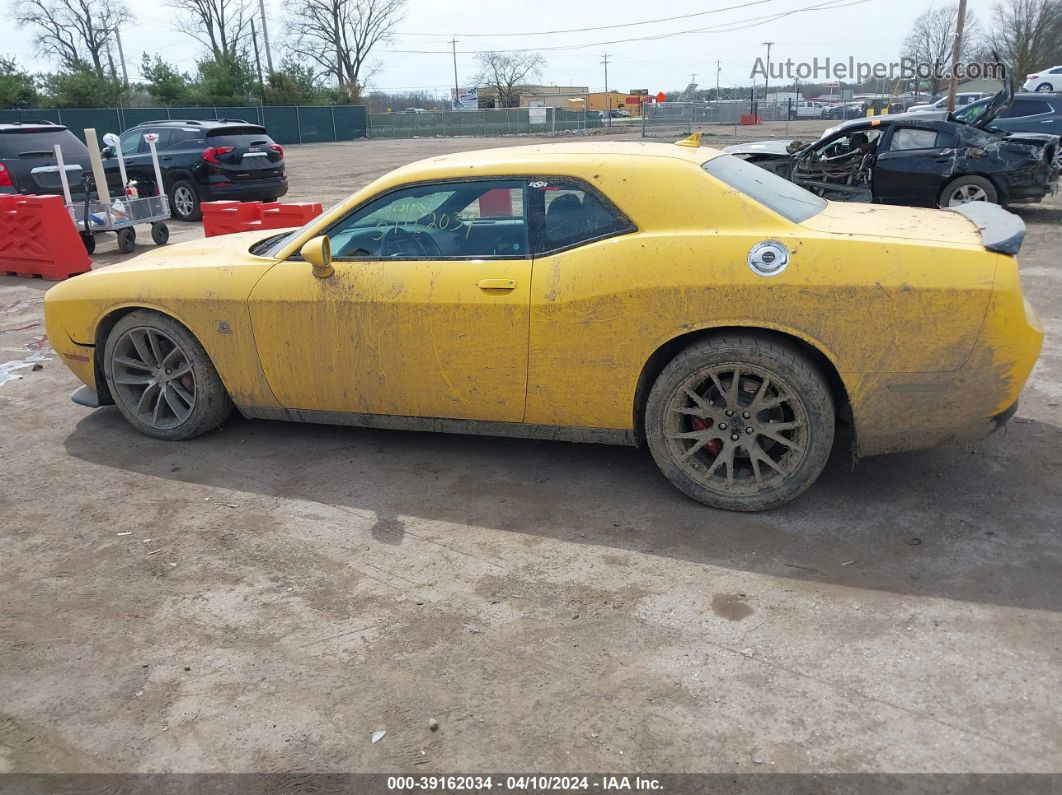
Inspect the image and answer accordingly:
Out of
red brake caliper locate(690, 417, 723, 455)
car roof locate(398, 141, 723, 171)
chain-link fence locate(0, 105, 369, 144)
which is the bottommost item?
red brake caliper locate(690, 417, 723, 455)

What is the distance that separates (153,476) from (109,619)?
1363mm

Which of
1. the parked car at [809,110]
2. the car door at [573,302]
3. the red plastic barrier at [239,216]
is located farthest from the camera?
the parked car at [809,110]

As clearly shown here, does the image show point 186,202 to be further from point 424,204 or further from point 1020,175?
point 1020,175

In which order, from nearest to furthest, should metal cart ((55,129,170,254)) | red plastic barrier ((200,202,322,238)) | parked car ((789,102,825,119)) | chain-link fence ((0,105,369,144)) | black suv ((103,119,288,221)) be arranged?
red plastic barrier ((200,202,322,238))
metal cart ((55,129,170,254))
black suv ((103,119,288,221))
chain-link fence ((0,105,369,144))
parked car ((789,102,825,119))

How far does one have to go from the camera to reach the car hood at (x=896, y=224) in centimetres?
344

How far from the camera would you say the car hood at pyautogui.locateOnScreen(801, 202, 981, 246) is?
11.3 ft

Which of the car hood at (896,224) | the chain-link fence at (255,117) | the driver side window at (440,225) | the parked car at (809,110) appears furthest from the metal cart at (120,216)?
the parked car at (809,110)

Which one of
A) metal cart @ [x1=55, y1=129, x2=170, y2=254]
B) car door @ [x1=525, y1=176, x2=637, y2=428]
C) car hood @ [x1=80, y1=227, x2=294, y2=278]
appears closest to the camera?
car door @ [x1=525, y1=176, x2=637, y2=428]

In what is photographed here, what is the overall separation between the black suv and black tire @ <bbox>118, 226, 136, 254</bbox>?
280 cm

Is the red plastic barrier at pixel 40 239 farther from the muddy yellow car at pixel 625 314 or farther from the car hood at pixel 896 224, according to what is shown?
the car hood at pixel 896 224

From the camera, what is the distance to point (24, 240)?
9695 millimetres

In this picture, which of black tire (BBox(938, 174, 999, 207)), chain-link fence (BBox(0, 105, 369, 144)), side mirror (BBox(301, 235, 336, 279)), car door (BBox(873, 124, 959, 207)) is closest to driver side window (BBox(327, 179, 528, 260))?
side mirror (BBox(301, 235, 336, 279))

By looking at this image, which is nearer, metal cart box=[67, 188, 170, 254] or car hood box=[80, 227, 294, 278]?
car hood box=[80, 227, 294, 278]

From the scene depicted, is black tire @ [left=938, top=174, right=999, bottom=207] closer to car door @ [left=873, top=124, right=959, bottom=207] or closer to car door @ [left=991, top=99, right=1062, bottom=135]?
car door @ [left=873, top=124, right=959, bottom=207]
